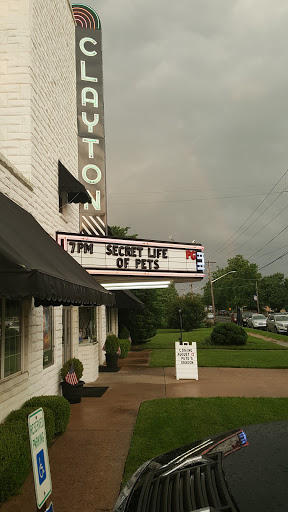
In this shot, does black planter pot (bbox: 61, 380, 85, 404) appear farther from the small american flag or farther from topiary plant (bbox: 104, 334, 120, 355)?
topiary plant (bbox: 104, 334, 120, 355)

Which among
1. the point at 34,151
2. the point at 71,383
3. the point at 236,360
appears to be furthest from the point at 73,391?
the point at 236,360

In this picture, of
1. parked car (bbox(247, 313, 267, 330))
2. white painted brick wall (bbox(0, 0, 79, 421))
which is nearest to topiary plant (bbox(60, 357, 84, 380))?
white painted brick wall (bbox(0, 0, 79, 421))

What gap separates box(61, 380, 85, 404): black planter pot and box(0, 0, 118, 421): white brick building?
0.19 metres

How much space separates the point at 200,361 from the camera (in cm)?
1645

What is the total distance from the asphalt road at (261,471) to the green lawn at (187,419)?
283 cm

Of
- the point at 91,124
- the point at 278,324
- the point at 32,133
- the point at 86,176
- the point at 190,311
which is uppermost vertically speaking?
the point at 91,124

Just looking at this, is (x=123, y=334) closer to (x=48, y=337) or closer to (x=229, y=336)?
(x=229, y=336)

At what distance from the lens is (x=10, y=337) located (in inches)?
255

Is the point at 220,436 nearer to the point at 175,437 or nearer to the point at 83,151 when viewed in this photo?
the point at 175,437

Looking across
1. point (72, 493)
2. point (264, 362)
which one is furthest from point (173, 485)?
point (264, 362)

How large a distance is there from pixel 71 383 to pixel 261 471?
7213 millimetres

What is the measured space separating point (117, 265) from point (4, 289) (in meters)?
6.80

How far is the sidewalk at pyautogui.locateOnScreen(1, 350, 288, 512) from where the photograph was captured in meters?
4.77

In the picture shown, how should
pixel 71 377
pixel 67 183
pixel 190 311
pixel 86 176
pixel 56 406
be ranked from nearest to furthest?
pixel 56 406 → pixel 71 377 → pixel 67 183 → pixel 86 176 → pixel 190 311
